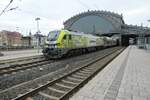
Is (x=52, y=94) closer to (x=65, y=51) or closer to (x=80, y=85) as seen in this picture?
(x=80, y=85)

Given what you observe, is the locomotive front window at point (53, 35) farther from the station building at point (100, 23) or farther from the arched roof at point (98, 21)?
the arched roof at point (98, 21)

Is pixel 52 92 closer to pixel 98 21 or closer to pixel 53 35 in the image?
pixel 53 35

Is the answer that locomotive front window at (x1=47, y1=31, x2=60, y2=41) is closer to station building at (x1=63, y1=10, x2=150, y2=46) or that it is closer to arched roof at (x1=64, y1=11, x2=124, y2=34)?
station building at (x1=63, y1=10, x2=150, y2=46)

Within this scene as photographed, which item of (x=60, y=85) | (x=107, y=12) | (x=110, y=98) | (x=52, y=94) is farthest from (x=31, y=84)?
(x=107, y=12)

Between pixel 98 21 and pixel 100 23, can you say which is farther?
pixel 98 21

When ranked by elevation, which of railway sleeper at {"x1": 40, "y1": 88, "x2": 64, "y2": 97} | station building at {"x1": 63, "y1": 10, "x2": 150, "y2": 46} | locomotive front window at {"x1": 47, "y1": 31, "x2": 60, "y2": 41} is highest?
station building at {"x1": 63, "y1": 10, "x2": 150, "y2": 46}

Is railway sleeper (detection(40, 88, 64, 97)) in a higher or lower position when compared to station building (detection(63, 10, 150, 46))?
lower

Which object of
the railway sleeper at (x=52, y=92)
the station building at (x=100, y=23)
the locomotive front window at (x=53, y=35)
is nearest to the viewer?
the railway sleeper at (x=52, y=92)

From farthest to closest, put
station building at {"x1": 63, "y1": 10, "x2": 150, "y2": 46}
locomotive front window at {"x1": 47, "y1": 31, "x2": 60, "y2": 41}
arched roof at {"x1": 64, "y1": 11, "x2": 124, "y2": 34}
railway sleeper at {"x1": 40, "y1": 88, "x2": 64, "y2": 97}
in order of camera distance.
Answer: arched roof at {"x1": 64, "y1": 11, "x2": 124, "y2": 34} < station building at {"x1": 63, "y1": 10, "x2": 150, "y2": 46} < locomotive front window at {"x1": 47, "y1": 31, "x2": 60, "y2": 41} < railway sleeper at {"x1": 40, "y1": 88, "x2": 64, "y2": 97}

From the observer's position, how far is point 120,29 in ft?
377

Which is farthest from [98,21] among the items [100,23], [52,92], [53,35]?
[52,92]

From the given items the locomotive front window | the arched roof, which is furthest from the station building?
the locomotive front window

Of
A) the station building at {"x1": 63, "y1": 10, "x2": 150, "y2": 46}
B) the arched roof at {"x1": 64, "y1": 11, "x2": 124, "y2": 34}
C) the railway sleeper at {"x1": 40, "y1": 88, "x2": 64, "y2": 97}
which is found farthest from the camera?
the arched roof at {"x1": 64, "y1": 11, "x2": 124, "y2": 34}

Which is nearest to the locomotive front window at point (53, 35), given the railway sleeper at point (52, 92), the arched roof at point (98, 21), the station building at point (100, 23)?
the railway sleeper at point (52, 92)
